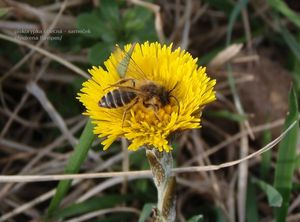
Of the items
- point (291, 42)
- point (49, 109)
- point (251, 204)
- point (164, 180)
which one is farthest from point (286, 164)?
point (49, 109)

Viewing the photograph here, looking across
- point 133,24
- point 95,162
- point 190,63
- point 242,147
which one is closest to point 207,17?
point 133,24

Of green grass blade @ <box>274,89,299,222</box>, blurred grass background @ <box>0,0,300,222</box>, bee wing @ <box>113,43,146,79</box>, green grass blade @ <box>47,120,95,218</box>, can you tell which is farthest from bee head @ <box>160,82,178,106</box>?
blurred grass background @ <box>0,0,300,222</box>

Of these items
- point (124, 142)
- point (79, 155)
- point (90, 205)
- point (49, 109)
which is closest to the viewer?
point (79, 155)

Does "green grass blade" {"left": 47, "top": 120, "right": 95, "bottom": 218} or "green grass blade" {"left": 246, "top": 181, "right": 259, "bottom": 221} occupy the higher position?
"green grass blade" {"left": 47, "top": 120, "right": 95, "bottom": 218}

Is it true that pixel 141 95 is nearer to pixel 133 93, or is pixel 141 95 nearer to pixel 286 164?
pixel 133 93

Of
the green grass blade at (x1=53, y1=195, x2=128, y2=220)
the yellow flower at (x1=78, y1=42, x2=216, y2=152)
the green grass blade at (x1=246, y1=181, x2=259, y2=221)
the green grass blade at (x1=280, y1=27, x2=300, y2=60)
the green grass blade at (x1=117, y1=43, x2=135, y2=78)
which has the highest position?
the green grass blade at (x1=280, y1=27, x2=300, y2=60)

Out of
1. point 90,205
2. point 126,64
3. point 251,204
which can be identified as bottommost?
point 251,204

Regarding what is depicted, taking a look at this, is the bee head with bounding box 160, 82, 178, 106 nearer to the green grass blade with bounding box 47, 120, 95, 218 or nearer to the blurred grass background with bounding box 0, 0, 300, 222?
the green grass blade with bounding box 47, 120, 95, 218

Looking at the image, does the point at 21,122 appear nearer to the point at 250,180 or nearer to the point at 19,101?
the point at 19,101
